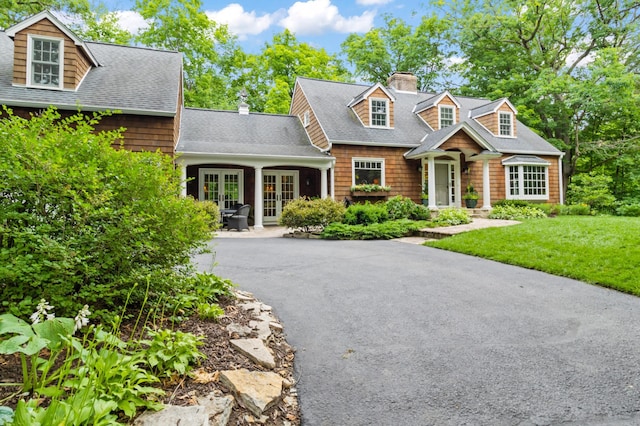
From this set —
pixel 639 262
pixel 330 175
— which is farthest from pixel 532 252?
pixel 330 175

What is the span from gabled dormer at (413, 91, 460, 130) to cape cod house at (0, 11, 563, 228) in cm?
5

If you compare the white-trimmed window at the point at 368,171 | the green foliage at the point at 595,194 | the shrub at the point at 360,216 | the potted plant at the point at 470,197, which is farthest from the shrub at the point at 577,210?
the shrub at the point at 360,216

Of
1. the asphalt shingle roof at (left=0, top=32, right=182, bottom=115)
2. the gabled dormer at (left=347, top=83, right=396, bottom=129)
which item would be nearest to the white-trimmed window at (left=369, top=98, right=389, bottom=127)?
the gabled dormer at (left=347, top=83, right=396, bottom=129)

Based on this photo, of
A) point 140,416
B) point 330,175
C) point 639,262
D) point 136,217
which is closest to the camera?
point 140,416

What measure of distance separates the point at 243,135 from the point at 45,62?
6.47m

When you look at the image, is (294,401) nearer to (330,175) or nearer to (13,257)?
(13,257)

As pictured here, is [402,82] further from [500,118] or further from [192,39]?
[192,39]

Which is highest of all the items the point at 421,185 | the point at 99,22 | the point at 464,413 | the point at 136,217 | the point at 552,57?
the point at 99,22

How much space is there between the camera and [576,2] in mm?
18750

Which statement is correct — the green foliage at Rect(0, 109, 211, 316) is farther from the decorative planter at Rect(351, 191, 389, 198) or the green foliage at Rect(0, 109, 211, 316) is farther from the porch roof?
the decorative planter at Rect(351, 191, 389, 198)

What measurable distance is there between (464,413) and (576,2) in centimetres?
2473

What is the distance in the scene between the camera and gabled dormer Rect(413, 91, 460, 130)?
15227mm

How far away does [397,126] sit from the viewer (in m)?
15.0

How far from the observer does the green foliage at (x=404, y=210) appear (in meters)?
11.9
